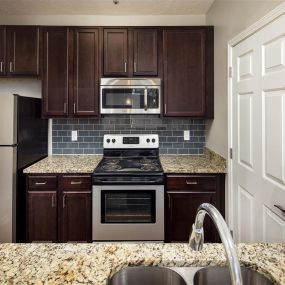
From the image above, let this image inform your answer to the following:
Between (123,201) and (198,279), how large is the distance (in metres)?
1.66

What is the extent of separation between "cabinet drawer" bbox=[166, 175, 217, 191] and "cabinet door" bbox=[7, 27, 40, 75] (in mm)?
1845

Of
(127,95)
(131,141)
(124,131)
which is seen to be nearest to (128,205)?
(131,141)

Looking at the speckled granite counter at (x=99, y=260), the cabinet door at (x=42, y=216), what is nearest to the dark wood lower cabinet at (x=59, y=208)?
the cabinet door at (x=42, y=216)

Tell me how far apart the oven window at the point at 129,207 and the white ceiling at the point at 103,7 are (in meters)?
1.97

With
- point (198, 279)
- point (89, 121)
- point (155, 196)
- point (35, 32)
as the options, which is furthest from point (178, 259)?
point (35, 32)

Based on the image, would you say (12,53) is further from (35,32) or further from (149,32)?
(149,32)

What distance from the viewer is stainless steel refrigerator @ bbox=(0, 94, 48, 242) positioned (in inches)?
97.0

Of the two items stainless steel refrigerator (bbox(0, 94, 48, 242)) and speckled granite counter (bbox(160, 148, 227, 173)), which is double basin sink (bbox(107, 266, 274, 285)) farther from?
stainless steel refrigerator (bbox(0, 94, 48, 242))

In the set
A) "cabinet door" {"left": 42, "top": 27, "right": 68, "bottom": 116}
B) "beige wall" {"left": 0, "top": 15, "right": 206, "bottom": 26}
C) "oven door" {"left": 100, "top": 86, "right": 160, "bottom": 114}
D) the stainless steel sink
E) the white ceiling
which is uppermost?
the white ceiling

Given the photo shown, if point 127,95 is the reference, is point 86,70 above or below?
above

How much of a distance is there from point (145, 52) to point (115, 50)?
321 millimetres

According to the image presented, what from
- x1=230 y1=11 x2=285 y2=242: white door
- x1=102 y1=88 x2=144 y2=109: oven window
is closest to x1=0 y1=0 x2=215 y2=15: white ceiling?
x1=102 y1=88 x2=144 y2=109: oven window

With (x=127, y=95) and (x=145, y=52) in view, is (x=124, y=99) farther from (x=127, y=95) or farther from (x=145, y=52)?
(x=145, y=52)

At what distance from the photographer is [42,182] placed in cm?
258
